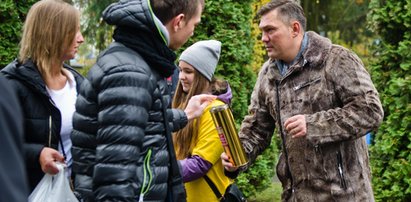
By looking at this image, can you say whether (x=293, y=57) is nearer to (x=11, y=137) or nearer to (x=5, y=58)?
(x=11, y=137)

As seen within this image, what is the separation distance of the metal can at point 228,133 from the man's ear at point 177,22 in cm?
65

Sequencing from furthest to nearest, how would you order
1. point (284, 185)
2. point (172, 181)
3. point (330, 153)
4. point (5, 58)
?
point (5, 58)
point (284, 185)
point (330, 153)
point (172, 181)

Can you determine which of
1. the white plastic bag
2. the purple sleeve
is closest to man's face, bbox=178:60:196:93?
the purple sleeve

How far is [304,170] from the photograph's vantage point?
3982 millimetres

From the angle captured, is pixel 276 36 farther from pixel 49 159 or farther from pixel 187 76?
pixel 49 159

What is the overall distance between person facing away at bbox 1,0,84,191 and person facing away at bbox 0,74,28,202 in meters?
2.21

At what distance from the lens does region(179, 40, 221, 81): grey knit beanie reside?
169 inches

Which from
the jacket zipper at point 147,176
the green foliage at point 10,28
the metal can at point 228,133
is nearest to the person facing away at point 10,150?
the jacket zipper at point 147,176

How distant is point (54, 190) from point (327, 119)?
153 cm

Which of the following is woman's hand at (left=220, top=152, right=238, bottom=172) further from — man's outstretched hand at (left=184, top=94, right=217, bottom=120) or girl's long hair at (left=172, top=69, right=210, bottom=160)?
man's outstretched hand at (left=184, top=94, right=217, bottom=120)

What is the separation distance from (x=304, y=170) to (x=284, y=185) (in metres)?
0.27

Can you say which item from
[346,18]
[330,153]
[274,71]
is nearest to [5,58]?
[274,71]

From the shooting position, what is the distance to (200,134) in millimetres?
4184

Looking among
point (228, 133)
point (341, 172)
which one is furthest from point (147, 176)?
point (341, 172)
